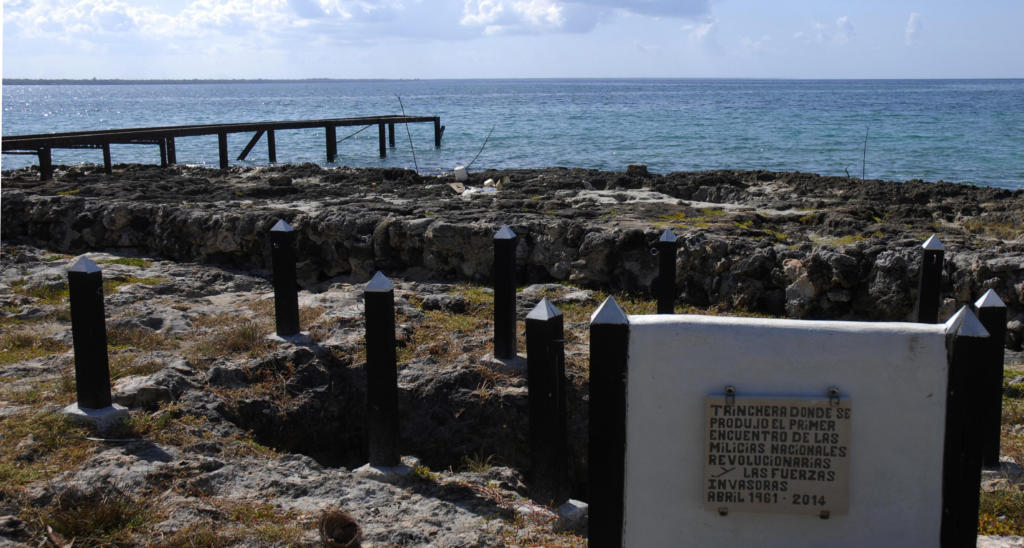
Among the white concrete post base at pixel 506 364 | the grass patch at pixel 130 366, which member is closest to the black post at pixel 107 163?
the grass patch at pixel 130 366

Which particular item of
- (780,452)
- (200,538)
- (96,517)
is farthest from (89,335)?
(780,452)

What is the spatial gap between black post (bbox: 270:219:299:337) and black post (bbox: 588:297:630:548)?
11.2 feet

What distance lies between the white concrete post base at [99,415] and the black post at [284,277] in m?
1.50

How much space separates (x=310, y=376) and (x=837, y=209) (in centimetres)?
724

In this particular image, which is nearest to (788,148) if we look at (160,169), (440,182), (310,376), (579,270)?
(440,182)

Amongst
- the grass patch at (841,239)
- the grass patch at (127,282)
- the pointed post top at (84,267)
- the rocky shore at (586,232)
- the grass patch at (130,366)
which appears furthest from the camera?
the grass patch at (841,239)

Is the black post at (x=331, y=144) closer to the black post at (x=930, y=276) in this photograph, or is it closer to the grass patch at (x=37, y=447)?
the grass patch at (x=37, y=447)

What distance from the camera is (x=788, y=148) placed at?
1268 inches

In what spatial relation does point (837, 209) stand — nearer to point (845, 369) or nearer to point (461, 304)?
point (461, 304)

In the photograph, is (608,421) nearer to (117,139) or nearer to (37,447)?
(37,447)

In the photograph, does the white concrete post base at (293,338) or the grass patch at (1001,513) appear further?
the white concrete post base at (293,338)

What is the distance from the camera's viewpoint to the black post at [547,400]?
3.89 metres

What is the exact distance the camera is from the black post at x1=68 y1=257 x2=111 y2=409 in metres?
4.51

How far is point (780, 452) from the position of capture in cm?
300
